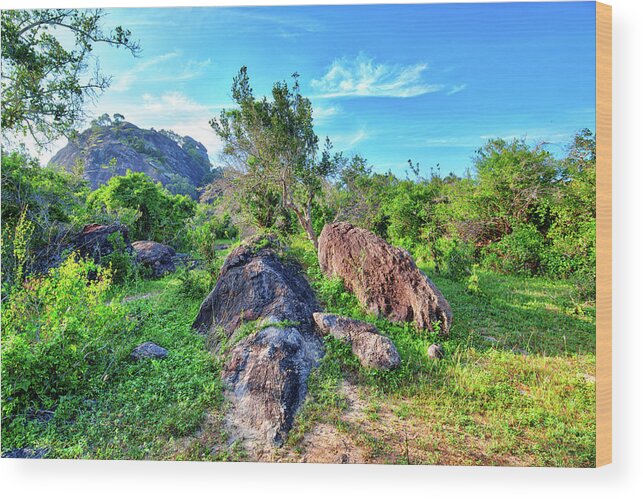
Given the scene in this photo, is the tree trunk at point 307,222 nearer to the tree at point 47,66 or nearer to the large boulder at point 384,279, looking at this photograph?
the large boulder at point 384,279

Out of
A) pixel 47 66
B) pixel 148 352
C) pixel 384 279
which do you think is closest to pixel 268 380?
pixel 148 352

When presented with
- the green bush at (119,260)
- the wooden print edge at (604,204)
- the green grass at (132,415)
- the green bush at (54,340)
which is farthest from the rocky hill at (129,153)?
the wooden print edge at (604,204)

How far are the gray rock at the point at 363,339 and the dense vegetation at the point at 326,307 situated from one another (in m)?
0.11

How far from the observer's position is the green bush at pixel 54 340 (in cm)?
332

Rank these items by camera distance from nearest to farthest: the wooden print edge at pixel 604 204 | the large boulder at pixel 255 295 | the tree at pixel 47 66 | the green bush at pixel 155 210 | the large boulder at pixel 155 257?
the wooden print edge at pixel 604 204, the tree at pixel 47 66, the large boulder at pixel 255 295, the large boulder at pixel 155 257, the green bush at pixel 155 210

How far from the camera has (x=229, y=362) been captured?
3.68 m

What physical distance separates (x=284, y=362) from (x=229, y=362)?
623 mm

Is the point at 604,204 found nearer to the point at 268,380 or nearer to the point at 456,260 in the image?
the point at 456,260

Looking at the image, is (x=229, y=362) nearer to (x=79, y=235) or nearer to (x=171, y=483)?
(x=171, y=483)

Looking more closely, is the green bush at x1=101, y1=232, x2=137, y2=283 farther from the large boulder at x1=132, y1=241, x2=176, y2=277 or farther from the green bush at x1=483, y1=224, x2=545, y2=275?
the green bush at x1=483, y1=224, x2=545, y2=275

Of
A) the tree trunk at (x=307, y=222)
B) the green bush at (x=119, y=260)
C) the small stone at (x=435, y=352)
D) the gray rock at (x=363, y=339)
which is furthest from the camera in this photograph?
the tree trunk at (x=307, y=222)

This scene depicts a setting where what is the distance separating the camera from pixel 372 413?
Answer: 3277mm

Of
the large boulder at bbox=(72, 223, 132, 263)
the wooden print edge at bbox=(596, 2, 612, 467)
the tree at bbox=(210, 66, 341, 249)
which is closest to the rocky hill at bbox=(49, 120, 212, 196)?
the tree at bbox=(210, 66, 341, 249)

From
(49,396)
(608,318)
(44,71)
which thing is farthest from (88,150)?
(608,318)
